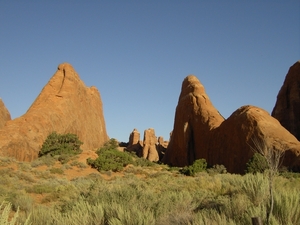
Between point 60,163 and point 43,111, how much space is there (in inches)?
510

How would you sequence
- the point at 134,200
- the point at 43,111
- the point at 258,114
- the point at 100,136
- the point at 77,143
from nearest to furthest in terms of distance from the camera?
the point at 134,200
the point at 258,114
the point at 77,143
the point at 43,111
the point at 100,136

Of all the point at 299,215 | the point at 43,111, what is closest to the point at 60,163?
the point at 43,111

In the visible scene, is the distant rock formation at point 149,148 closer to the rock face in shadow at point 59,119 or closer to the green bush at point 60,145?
the rock face in shadow at point 59,119

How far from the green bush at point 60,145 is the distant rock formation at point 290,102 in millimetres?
27504

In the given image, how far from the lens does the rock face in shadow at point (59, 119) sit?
31875mm

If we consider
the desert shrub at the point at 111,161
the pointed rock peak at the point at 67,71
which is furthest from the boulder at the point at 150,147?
the desert shrub at the point at 111,161

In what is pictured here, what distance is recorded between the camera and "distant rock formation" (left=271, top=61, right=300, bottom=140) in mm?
41737

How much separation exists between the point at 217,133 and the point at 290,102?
1501 cm

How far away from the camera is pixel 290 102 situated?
1704 inches

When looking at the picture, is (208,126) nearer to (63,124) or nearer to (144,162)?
(144,162)

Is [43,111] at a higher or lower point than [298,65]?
lower

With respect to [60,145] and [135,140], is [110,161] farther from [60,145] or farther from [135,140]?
[135,140]

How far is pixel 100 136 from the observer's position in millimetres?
53688

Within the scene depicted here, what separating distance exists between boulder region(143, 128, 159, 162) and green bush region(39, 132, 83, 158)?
23.6m
